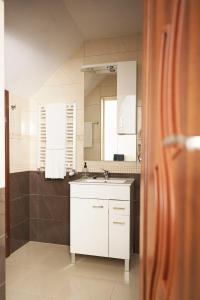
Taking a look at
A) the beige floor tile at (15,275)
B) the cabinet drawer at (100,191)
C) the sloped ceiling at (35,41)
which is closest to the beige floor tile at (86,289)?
the beige floor tile at (15,275)

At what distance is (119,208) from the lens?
232 cm

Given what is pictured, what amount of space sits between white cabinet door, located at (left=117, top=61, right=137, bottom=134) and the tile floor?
62.0 inches

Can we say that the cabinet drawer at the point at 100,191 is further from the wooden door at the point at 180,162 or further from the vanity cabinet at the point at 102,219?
the wooden door at the point at 180,162

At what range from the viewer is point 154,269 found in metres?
0.61

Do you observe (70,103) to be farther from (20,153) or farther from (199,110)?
(199,110)

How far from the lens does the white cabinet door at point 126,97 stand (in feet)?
8.96

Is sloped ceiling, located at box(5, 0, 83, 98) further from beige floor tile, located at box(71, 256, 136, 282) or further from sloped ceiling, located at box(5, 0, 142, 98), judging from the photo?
beige floor tile, located at box(71, 256, 136, 282)

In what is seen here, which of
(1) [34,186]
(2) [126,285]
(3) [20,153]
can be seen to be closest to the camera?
(2) [126,285]

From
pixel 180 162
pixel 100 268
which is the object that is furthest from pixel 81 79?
pixel 180 162

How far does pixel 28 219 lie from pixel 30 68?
77.7 inches

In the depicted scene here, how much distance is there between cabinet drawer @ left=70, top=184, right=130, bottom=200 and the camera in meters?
2.31

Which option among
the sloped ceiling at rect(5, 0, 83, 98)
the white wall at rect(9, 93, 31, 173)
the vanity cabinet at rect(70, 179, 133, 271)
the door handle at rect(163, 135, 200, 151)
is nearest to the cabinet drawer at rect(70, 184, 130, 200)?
the vanity cabinet at rect(70, 179, 133, 271)

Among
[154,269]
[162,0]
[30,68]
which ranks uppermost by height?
[30,68]

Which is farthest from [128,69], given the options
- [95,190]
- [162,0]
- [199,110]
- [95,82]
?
[199,110]
